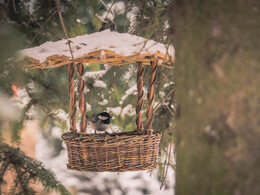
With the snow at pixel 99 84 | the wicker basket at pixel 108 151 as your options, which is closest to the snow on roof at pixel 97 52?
the wicker basket at pixel 108 151

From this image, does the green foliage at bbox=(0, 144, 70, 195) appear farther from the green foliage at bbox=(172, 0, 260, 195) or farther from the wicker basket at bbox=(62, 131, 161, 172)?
the green foliage at bbox=(172, 0, 260, 195)

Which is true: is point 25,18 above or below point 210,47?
above

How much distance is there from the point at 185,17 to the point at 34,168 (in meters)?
1.21

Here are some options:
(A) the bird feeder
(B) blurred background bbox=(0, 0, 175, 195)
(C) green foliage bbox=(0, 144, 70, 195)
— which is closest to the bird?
(A) the bird feeder

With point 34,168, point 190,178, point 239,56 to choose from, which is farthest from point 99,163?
point 239,56

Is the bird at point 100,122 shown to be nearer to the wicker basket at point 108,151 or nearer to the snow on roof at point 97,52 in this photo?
the wicker basket at point 108,151

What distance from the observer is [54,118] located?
1786 millimetres

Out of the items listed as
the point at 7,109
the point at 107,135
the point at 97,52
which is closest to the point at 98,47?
the point at 97,52

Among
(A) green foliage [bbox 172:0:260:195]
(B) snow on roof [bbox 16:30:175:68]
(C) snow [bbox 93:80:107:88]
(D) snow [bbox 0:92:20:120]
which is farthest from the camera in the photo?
(C) snow [bbox 93:80:107:88]

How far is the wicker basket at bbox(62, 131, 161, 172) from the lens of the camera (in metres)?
1.15

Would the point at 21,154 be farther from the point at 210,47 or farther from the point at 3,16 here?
the point at 210,47

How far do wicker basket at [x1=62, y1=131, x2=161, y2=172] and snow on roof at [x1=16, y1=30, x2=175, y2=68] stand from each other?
11.3 inches

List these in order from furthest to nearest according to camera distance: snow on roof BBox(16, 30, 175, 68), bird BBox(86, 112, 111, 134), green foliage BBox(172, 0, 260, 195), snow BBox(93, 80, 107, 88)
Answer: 1. snow BBox(93, 80, 107, 88)
2. bird BBox(86, 112, 111, 134)
3. snow on roof BBox(16, 30, 175, 68)
4. green foliage BBox(172, 0, 260, 195)

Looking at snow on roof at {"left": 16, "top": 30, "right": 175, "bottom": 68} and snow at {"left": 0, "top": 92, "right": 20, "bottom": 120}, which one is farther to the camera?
snow at {"left": 0, "top": 92, "right": 20, "bottom": 120}
